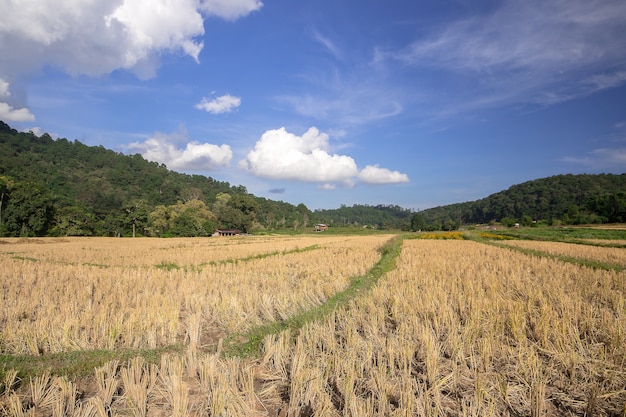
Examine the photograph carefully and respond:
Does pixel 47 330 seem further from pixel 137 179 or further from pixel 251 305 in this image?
pixel 137 179

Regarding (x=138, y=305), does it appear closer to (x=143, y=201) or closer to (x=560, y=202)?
(x=143, y=201)

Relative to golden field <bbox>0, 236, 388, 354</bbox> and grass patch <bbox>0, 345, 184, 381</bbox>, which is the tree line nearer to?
golden field <bbox>0, 236, 388, 354</bbox>

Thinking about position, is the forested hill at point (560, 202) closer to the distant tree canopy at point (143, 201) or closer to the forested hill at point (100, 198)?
the distant tree canopy at point (143, 201)

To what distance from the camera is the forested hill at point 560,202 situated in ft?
230

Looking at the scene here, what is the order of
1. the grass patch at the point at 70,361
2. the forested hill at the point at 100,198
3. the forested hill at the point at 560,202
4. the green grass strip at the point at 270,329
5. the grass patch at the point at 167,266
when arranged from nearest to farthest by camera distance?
1. the grass patch at the point at 70,361
2. the green grass strip at the point at 270,329
3. the grass patch at the point at 167,266
4. the forested hill at the point at 100,198
5. the forested hill at the point at 560,202

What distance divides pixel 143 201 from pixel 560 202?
13336 centimetres

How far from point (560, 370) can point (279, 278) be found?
9.08 meters

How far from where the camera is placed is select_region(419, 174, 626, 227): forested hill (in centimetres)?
7019

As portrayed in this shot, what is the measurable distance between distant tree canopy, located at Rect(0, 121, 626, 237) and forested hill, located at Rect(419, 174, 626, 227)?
0.90 ft

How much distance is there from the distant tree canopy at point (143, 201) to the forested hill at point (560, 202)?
28 centimetres

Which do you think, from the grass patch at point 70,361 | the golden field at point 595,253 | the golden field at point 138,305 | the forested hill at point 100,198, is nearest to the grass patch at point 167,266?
the golden field at point 138,305

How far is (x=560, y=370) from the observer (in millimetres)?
3994

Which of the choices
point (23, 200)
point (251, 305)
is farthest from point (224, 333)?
point (23, 200)

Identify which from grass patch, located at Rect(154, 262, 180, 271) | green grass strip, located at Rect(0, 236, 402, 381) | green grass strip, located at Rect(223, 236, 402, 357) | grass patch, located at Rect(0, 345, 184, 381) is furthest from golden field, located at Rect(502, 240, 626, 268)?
grass patch, located at Rect(154, 262, 180, 271)
